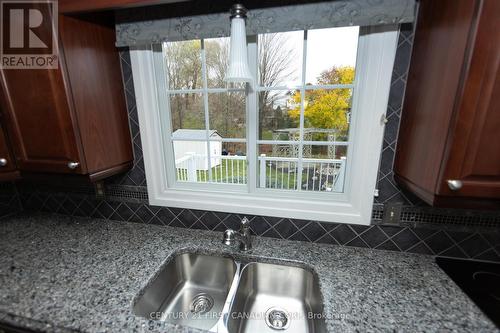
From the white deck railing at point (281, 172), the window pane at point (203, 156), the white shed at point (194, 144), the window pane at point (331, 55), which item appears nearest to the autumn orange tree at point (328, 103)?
the window pane at point (331, 55)

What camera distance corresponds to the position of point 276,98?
3.65 feet

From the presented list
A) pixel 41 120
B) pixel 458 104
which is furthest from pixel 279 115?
pixel 41 120

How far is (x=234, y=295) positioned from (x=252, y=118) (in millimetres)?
848

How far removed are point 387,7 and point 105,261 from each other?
1.60 metres

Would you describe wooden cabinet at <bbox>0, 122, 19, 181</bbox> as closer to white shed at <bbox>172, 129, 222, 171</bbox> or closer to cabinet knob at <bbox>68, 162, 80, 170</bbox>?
cabinet knob at <bbox>68, 162, 80, 170</bbox>

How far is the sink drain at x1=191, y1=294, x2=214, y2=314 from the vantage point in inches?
40.6

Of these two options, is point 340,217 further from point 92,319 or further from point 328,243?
point 92,319

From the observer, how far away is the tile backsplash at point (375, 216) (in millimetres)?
943

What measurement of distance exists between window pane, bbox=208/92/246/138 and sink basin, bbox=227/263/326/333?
0.72 metres

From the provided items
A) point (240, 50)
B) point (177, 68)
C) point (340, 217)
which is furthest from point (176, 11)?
point (340, 217)

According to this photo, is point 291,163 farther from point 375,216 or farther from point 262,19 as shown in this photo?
point 262,19

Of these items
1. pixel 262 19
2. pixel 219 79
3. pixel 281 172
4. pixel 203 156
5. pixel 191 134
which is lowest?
pixel 281 172

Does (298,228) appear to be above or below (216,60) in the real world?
below

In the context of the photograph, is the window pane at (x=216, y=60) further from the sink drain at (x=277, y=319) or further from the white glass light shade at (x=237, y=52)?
the sink drain at (x=277, y=319)
